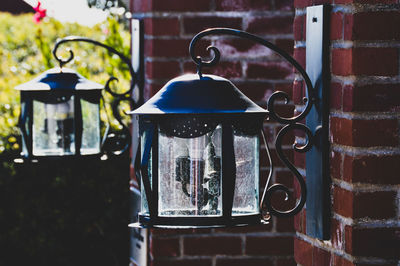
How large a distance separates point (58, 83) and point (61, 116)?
23 cm

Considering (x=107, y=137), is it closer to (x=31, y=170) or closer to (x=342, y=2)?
(x=31, y=170)

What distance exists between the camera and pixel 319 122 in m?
2.09

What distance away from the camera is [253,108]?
2037 millimetres

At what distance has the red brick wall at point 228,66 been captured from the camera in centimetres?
340

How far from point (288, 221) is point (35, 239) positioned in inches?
91.4

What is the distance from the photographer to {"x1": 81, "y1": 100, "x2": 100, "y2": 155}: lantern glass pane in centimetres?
363

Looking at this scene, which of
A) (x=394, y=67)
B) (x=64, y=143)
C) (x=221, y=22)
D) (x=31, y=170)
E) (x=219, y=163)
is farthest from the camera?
(x=31, y=170)

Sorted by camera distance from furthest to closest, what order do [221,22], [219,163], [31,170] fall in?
[31,170] → [221,22] → [219,163]

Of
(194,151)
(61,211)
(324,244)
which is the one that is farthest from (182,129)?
(61,211)

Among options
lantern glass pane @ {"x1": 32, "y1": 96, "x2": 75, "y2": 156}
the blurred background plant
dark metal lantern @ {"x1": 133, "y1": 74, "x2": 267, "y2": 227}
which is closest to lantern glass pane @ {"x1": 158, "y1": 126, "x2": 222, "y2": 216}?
dark metal lantern @ {"x1": 133, "y1": 74, "x2": 267, "y2": 227}

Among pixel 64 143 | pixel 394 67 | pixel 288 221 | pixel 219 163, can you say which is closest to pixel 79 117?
pixel 64 143

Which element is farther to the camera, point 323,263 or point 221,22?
point 221,22

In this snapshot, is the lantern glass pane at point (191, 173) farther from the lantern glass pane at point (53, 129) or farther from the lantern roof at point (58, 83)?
the lantern glass pane at point (53, 129)

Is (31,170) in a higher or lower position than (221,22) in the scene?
lower
